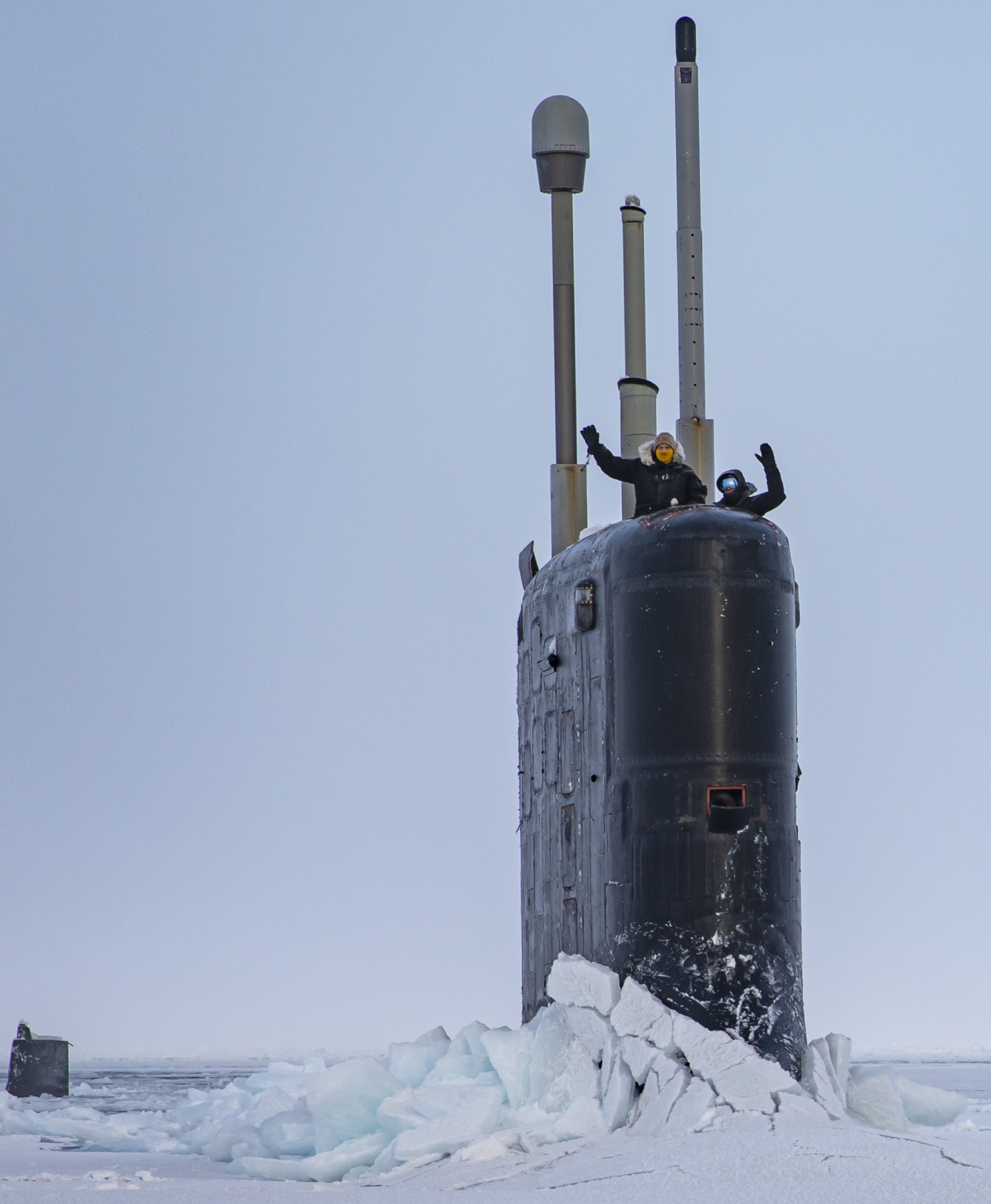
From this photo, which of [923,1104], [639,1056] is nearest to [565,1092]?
[639,1056]

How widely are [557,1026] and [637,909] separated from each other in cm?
100

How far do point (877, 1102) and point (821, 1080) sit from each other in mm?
555

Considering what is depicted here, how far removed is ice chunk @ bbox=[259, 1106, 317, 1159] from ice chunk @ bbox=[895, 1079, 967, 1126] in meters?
4.02

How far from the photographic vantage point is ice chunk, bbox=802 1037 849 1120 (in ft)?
34.5

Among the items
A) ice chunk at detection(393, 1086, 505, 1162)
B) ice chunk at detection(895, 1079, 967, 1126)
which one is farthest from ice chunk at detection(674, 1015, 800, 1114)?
ice chunk at detection(895, 1079, 967, 1126)

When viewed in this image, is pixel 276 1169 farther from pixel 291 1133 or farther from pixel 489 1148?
pixel 489 1148

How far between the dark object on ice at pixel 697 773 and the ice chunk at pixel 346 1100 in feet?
5.99

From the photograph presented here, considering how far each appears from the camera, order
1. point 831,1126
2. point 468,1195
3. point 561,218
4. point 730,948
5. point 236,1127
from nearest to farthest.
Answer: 1. point 468,1195
2. point 831,1126
3. point 730,948
4. point 236,1127
5. point 561,218

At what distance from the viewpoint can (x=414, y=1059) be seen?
12828mm

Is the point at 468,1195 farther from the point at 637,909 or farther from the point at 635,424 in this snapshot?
the point at 635,424

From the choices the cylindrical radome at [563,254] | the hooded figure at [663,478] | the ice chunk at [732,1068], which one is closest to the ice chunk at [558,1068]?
the ice chunk at [732,1068]

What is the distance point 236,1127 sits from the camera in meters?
14.0

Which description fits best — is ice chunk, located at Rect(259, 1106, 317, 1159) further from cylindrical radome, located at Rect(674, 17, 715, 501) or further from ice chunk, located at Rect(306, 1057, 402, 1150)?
cylindrical radome, located at Rect(674, 17, 715, 501)

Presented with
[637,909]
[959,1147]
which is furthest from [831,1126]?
[637,909]
